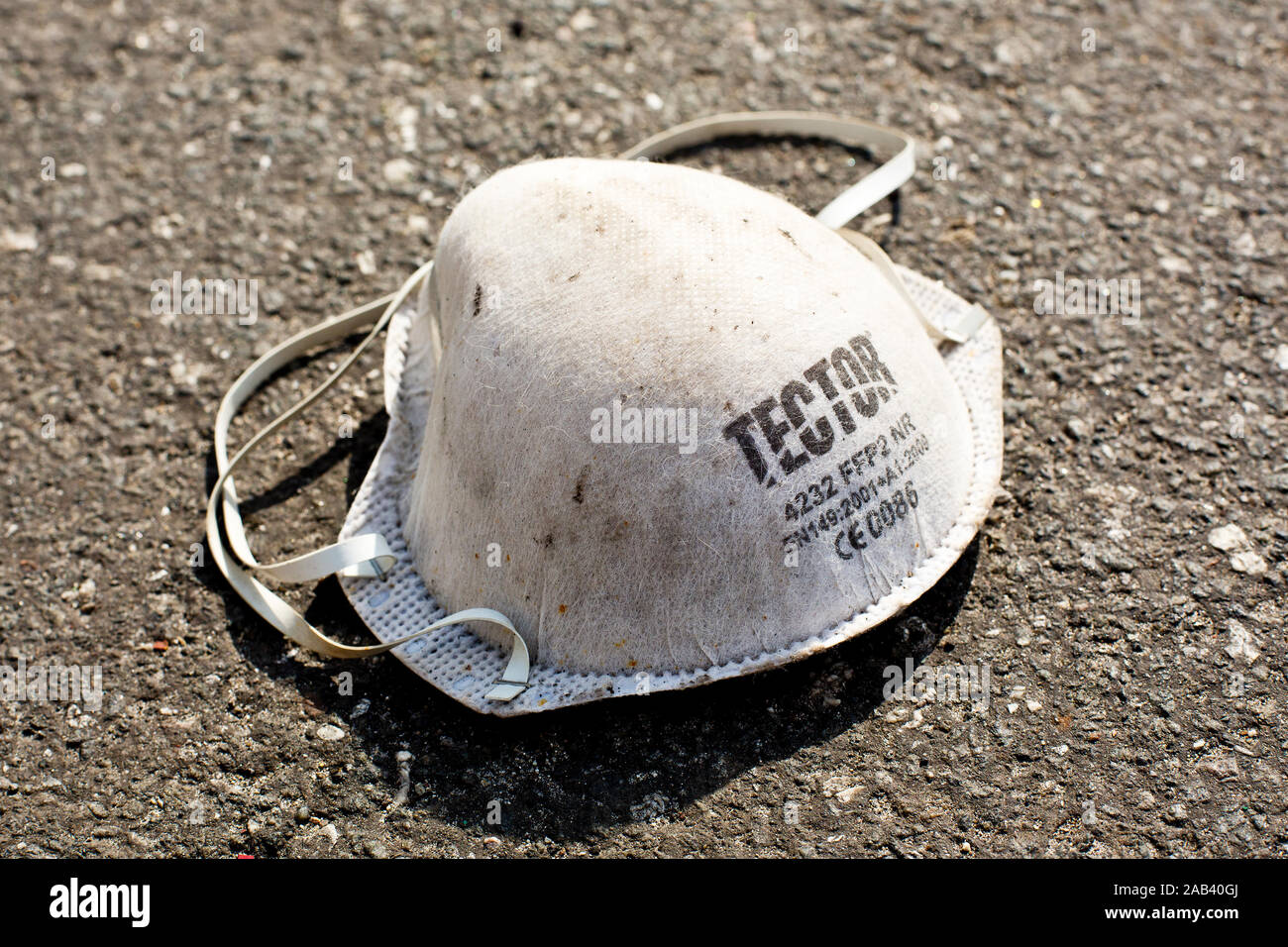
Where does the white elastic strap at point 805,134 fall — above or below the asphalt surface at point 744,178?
above

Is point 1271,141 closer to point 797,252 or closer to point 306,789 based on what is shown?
point 797,252

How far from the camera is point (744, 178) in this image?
11.2 feet

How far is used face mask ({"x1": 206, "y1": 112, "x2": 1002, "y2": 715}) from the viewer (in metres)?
2.05

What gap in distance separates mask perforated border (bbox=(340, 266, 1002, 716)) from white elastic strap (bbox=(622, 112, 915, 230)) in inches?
12.8

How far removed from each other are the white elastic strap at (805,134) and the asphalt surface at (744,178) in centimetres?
8

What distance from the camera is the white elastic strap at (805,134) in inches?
121

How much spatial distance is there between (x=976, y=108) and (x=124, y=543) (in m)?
2.80

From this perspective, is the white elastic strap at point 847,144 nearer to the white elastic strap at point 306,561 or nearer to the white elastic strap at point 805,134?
the white elastic strap at point 805,134

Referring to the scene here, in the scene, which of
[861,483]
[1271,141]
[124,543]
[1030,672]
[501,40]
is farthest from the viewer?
[501,40]

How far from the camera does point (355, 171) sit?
3475mm

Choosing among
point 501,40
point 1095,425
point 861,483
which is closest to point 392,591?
point 861,483

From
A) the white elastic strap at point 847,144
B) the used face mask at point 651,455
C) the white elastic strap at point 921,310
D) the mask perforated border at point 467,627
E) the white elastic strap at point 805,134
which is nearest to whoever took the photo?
the used face mask at point 651,455

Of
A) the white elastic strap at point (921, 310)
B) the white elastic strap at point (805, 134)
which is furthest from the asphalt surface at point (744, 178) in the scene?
the white elastic strap at point (921, 310)
